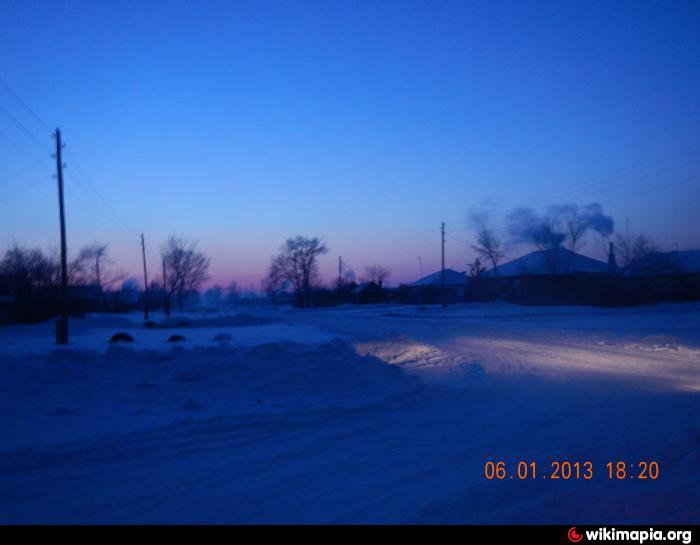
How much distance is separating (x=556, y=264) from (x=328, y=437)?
66.2m

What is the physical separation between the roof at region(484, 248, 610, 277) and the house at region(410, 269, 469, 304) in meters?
11.9

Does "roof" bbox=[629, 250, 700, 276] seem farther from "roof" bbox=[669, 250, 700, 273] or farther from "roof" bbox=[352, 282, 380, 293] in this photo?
"roof" bbox=[352, 282, 380, 293]

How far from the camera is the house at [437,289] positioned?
8406 centimetres

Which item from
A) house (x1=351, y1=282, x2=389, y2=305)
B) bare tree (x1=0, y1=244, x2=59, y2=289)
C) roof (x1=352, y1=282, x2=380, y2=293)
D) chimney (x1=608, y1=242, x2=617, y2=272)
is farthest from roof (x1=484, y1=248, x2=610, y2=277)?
bare tree (x1=0, y1=244, x2=59, y2=289)

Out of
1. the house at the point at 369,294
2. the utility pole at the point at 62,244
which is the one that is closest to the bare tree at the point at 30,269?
the utility pole at the point at 62,244

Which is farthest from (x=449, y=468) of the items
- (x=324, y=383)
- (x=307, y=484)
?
(x=324, y=383)

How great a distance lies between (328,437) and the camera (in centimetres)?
742

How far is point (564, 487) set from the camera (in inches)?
209

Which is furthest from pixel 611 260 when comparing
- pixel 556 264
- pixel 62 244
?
pixel 62 244

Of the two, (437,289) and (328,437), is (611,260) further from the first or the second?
(328,437)

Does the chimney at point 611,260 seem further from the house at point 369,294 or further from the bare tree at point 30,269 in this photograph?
the bare tree at point 30,269

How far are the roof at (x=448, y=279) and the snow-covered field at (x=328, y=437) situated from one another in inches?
2842
